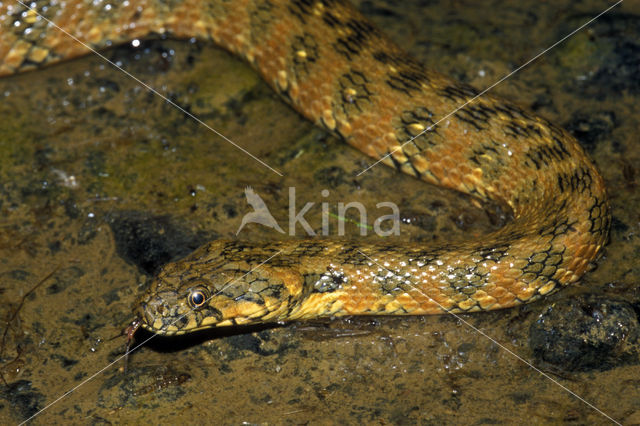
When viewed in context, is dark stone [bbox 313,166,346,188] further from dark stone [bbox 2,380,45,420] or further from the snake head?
dark stone [bbox 2,380,45,420]

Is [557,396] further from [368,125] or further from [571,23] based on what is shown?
[571,23]

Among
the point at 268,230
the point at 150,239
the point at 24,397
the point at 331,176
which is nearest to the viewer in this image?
the point at 24,397

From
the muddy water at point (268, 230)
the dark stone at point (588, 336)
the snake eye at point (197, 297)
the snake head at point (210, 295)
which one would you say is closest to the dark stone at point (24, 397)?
the muddy water at point (268, 230)

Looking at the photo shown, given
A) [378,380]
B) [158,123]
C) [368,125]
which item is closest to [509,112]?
[368,125]

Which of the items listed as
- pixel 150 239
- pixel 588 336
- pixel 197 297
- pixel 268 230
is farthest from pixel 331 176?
pixel 588 336

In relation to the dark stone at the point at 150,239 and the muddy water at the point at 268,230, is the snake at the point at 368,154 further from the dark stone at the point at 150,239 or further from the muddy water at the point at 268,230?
the dark stone at the point at 150,239

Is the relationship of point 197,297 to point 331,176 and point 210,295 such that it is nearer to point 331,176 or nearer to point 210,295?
point 210,295

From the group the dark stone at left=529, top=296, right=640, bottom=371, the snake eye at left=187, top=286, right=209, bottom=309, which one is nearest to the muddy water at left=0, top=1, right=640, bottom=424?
the dark stone at left=529, top=296, right=640, bottom=371
